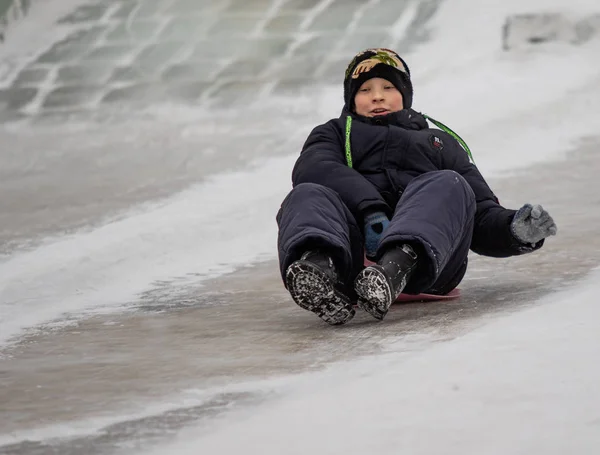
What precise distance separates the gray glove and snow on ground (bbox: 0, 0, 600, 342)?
945mm

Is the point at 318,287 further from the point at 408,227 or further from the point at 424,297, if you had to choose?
the point at 424,297

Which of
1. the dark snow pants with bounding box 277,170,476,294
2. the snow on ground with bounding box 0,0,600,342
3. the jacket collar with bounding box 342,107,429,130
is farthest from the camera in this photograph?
the snow on ground with bounding box 0,0,600,342

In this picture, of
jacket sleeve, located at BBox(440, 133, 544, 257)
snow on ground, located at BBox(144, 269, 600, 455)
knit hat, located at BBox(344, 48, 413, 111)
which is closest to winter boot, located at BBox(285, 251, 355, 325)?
snow on ground, located at BBox(144, 269, 600, 455)

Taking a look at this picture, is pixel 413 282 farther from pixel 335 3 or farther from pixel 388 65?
pixel 335 3

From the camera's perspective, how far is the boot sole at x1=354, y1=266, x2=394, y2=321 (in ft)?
6.85

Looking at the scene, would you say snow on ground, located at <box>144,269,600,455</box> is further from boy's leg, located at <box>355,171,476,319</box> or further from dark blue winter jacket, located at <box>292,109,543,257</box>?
dark blue winter jacket, located at <box>292,109,543,257</box>

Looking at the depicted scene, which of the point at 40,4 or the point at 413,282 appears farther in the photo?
the point at 40,4

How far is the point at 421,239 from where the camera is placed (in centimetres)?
218

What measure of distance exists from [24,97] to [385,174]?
3.53 meters

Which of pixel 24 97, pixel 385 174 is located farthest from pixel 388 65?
pixel 24 97

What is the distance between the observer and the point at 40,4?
673cm

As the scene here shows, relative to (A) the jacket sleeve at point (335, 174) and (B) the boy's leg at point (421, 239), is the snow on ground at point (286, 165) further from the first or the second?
(B) the boy's leg at point (421, 239)

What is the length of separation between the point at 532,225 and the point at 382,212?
288 millimetres

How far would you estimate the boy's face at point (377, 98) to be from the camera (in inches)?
106
